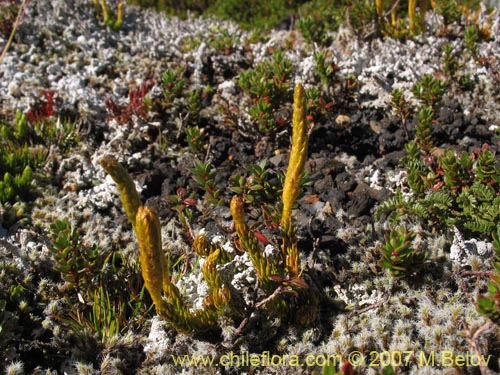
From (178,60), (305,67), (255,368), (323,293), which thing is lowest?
(255,368)

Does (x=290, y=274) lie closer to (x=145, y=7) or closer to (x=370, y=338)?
(x=370, y=338)

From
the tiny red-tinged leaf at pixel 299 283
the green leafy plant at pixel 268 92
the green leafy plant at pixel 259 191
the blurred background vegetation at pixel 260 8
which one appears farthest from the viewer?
the blurred background vegetation at pixel 260 8

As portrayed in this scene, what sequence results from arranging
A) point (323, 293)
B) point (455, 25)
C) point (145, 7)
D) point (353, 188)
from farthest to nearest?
point (145, 7) < point (455, 25) < point (353, 188) < point (323, 293)

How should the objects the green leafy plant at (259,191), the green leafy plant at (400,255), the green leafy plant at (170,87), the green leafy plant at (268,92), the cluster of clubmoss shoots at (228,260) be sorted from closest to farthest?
the cluster of clubmoss shoots at (228,260), the green leafy plant at (400,255), the green leafy plant at (259,191), the green leafy plant at (268,92), the green leafy plant at (170,87)

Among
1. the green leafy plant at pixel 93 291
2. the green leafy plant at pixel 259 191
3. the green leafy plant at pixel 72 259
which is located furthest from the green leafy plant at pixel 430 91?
the green leafy plant at pixel 72 259

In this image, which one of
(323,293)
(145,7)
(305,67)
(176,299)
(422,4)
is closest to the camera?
(176,299)

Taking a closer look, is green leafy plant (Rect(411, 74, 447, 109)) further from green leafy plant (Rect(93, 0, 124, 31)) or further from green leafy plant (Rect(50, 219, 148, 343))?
green leafy plant (Rect(93, 0, 124, 31))

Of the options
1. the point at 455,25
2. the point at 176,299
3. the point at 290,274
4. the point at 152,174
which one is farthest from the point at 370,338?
the point at 455,25

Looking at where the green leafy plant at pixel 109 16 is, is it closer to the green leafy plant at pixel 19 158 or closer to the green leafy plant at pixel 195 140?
the green leafy plant at pixel 19 158
